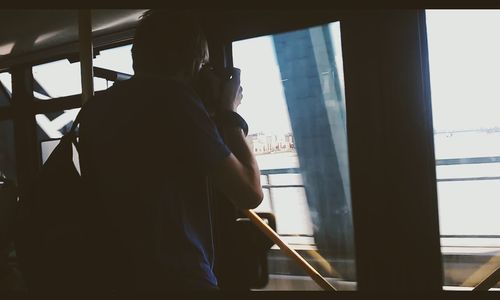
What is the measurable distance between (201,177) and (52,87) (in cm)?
302

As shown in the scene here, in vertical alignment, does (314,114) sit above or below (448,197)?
above

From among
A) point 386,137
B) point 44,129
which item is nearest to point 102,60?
point 44,129

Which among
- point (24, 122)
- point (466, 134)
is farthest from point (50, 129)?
point (466, 134)

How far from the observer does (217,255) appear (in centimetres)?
187

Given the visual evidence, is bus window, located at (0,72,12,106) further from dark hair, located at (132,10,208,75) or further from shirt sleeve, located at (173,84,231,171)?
shirt sleeve, located at (173,84,231,171)

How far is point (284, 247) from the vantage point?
74.0 inches

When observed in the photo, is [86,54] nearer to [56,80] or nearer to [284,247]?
[284,247]

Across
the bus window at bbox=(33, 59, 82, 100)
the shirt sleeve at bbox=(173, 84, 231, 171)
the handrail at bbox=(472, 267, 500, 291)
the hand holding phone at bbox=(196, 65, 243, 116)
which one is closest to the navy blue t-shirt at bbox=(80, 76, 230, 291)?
the shirt sleeve at bbox=(173, 84, 231, 171)

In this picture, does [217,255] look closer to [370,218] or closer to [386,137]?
[370,218]

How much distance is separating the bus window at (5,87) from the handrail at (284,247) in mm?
2887

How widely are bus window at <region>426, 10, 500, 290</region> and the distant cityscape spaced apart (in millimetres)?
640

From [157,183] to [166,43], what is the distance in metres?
0.27

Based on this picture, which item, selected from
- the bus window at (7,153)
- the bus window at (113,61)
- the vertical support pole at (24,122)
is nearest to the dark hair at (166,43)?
the bus window at (113,61)

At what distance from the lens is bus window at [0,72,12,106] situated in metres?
3.68
